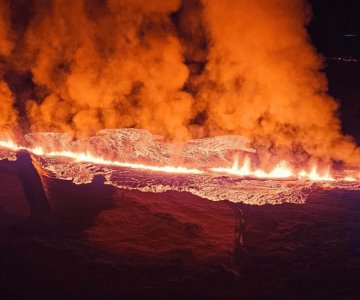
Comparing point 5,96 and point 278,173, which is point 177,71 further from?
point 5,96

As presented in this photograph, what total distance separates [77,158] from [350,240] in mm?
5601

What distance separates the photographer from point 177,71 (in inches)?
383

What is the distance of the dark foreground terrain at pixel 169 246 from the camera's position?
3900 millimetres

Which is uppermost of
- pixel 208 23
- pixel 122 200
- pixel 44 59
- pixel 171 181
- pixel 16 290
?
pixel 208 23

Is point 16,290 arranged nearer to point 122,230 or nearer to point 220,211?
point 122,230

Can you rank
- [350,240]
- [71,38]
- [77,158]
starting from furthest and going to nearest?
[71,38]
[77,158]
[350,240]

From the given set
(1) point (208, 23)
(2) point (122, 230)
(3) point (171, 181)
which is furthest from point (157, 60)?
(2) point (122, 230)

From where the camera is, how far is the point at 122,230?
5.03 meters

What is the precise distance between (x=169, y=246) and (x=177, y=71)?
5946mm

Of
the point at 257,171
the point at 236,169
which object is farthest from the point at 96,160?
the point at 257,171

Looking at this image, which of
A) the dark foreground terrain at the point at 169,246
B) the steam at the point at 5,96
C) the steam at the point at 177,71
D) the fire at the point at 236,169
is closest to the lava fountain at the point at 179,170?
the fire at the point at 236,169

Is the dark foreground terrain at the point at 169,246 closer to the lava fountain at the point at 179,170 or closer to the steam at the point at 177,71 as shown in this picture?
the lava fountain at the point at 179,170

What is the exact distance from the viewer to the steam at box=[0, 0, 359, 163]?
8.58 metres

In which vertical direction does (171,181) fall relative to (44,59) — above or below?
below
